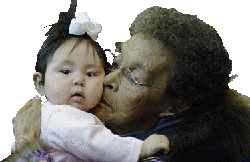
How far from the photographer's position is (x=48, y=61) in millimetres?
1509

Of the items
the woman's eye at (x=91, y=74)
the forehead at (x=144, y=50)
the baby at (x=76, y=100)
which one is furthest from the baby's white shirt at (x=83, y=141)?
the forehead at (x=144, y=50)

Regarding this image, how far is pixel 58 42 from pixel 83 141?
0.33 meters

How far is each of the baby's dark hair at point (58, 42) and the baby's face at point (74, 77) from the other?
20 mm

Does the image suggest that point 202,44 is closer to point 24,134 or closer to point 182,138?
point 182,138

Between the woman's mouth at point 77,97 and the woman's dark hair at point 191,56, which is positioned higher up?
the woman's dark hair at point 191,56

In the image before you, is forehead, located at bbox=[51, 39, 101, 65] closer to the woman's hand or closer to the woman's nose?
the woman's nose

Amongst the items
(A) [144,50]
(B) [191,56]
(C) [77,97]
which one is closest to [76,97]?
(C) [77,97]

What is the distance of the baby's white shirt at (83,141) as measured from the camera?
4.43ft

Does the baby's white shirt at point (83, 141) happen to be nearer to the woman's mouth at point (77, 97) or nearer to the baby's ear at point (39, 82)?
the woman's mouth at point (77, 97)

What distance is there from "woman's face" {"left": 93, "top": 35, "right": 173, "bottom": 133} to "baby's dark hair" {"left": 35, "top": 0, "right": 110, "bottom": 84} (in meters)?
0.06

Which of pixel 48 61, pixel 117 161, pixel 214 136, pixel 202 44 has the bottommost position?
pixel 117 161

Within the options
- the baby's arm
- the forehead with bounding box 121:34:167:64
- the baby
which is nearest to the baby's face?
the baby

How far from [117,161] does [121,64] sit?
1.06ft

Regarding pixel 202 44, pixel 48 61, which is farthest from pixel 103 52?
pixel 202 44
